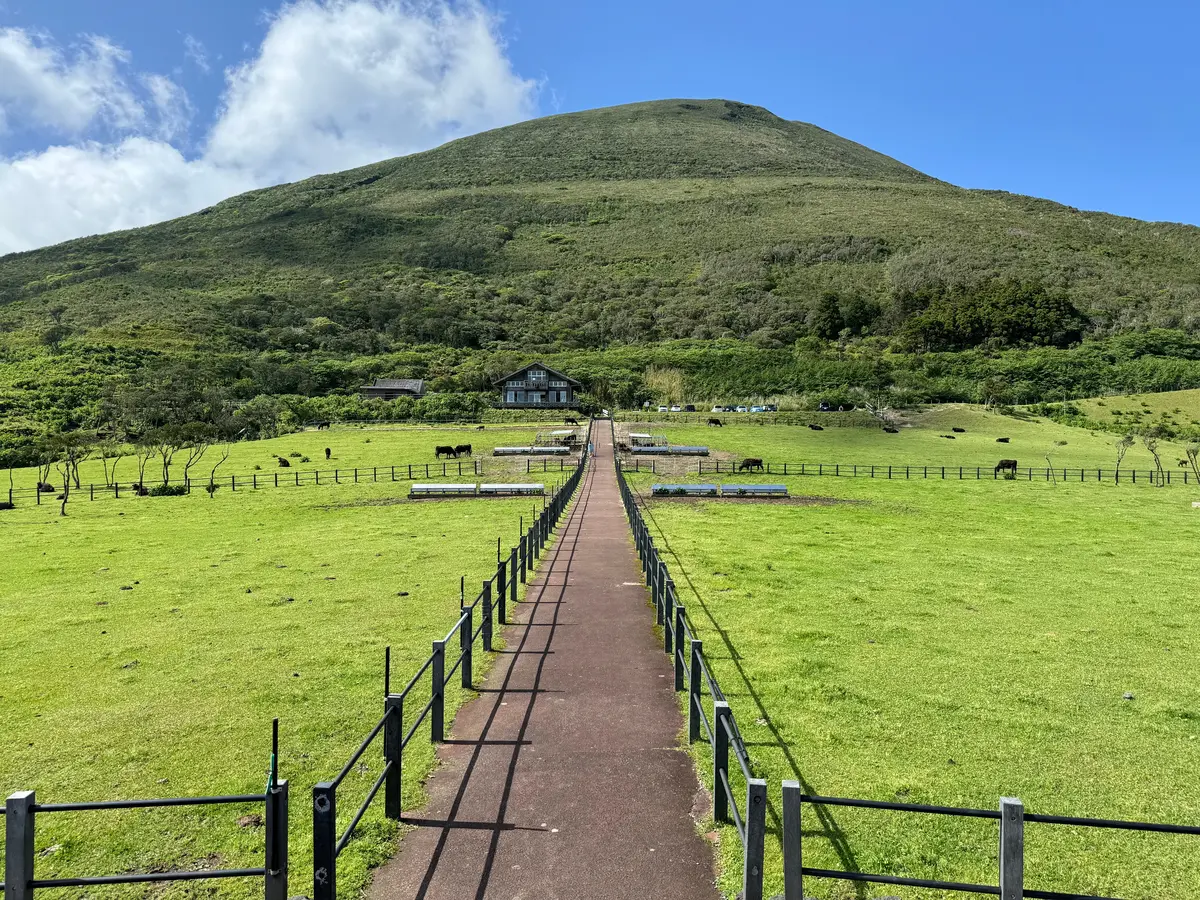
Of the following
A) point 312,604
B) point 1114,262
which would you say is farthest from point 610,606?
point 1114,262

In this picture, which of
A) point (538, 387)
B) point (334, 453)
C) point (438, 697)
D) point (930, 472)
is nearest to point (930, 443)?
point (930, 472)

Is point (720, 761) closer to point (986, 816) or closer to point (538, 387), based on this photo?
point (986, 816)

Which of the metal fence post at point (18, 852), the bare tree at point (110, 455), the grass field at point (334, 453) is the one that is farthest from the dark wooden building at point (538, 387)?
the metal fence post at point (18, 852)

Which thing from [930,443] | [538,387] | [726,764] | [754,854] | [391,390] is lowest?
[726,764]

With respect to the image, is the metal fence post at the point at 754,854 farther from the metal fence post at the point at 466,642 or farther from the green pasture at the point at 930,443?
the green pasture at the point at 930,443

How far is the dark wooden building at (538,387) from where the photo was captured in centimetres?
9512

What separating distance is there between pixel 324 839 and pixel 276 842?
1.03ft

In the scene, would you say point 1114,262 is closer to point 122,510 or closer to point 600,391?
point 600,391

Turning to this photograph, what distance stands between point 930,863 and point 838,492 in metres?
32.1

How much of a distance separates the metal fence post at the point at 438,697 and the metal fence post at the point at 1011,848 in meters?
5.78

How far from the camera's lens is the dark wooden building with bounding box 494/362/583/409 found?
9512 centimetres

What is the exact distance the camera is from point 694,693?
8.55m

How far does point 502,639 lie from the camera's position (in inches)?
520

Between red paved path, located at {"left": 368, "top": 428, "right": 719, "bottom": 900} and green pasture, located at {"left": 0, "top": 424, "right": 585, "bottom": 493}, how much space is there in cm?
3357
